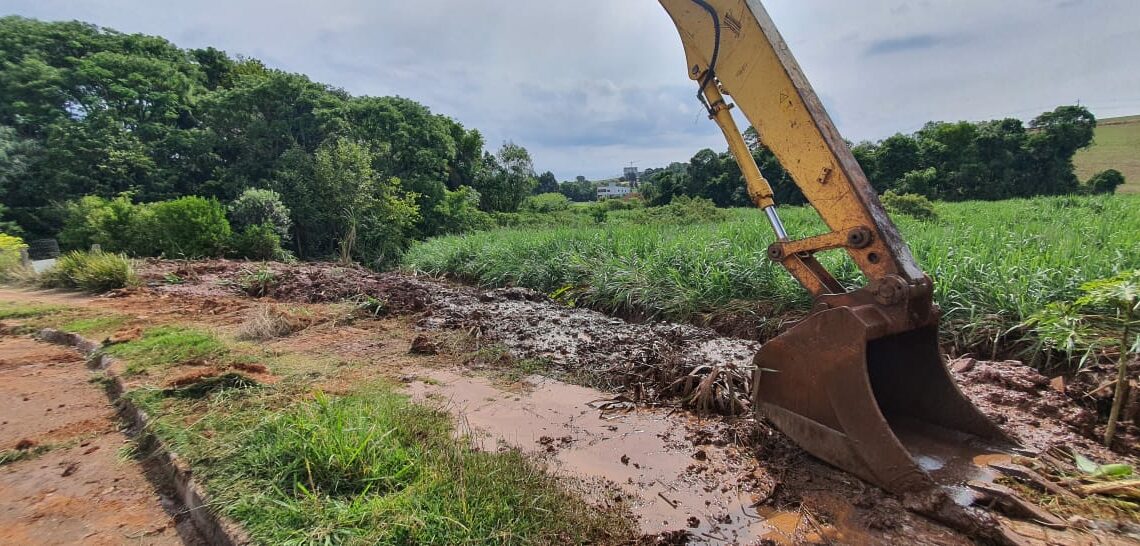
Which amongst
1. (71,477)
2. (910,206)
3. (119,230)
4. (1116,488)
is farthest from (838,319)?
(910,206)

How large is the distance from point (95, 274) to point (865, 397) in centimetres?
1012

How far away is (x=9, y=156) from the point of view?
16609 millimetres

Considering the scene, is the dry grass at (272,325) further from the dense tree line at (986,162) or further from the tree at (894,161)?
the tree at (894,161)

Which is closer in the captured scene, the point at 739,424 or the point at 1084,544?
the point at 1084,544

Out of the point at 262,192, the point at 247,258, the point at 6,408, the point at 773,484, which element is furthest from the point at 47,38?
the point at 773,484

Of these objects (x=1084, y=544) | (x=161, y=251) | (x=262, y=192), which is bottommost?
(x=1084, y=544)

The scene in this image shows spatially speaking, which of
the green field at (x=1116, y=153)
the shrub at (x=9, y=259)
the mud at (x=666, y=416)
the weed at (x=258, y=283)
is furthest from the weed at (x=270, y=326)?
the green field at (x=1116, y=153)

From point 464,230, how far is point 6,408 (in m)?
17.8

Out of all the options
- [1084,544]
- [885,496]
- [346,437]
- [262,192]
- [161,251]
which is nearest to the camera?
[1084,544]

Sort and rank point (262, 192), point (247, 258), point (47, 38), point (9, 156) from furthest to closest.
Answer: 1. point (47, 38)
2. point (9, 156)
3. point (262, 192)
4. point (247, 258)

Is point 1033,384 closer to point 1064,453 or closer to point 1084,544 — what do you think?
point 1064,453

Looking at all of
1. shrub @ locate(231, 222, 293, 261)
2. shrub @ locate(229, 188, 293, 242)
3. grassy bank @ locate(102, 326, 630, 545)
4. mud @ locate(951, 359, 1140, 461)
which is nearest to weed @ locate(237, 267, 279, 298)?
grassy bank @ locate(102, 326, 630, 545)

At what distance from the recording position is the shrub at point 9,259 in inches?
330

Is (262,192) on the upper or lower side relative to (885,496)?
upper
